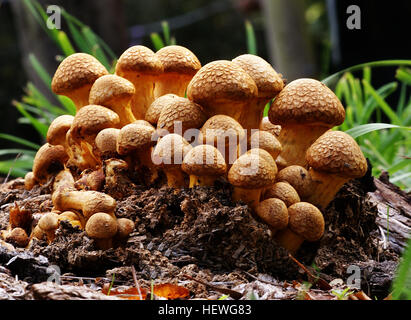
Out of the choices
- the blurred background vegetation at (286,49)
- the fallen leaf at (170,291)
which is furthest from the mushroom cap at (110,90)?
the blurred background vegetation at (286,49)

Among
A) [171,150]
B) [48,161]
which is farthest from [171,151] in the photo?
[48,161]

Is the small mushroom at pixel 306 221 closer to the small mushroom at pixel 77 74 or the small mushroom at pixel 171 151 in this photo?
the small mushroom at pixel 171 151

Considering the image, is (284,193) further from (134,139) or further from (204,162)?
(134,139)

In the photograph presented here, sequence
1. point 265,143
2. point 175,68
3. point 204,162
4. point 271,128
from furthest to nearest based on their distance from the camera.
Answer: point 271,128, point 175,68, point 265,143, point 204,162

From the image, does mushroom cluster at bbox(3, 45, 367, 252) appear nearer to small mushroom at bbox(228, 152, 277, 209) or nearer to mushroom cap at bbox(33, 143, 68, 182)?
small mushroom at bbox(228, 152, 277, 209)
